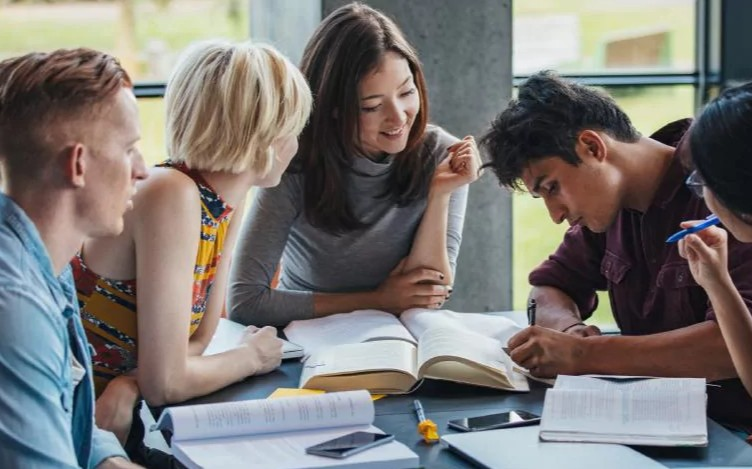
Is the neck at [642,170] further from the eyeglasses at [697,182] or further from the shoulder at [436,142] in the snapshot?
the shoulder at [436,142]

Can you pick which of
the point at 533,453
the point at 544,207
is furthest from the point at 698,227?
the point at 544,207

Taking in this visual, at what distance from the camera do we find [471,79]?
3912mm

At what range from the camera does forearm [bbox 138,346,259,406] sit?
6.95 ft

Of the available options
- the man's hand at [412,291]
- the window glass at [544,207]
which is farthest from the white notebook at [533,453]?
the window glass at [544,207]

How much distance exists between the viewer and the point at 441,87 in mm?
3898

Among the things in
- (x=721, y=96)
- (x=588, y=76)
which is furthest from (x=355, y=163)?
(x=588, y=76)

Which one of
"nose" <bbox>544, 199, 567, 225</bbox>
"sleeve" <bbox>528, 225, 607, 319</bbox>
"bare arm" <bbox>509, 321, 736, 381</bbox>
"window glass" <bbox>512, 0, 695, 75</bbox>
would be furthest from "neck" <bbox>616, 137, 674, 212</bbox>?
"window glass" <bbox>512, 0, 695, 75</bbox>

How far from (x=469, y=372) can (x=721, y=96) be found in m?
0.68

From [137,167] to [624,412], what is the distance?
902mm

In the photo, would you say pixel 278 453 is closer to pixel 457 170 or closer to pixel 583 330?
pixel 583 330

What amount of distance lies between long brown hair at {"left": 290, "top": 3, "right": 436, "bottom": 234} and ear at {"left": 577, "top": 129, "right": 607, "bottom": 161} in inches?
23.6

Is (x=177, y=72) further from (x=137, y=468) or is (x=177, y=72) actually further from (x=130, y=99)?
(x=137, y=468)

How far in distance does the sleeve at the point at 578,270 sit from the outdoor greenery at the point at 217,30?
5.17ft

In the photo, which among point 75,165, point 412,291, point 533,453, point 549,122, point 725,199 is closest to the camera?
point 75,165
